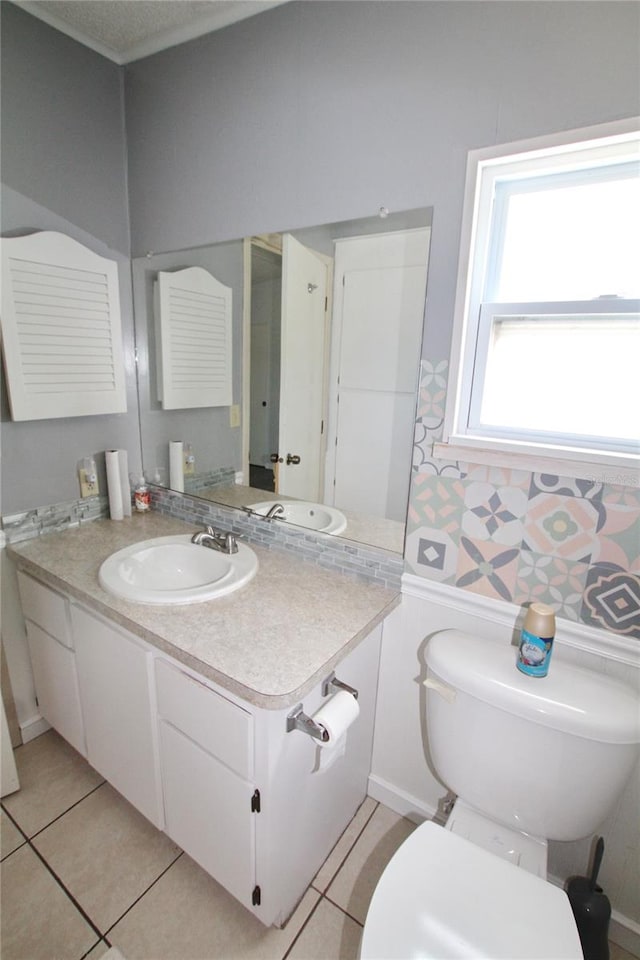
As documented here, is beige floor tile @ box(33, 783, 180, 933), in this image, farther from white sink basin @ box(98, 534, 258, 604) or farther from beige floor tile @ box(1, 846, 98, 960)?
white sink basin @ box(98, 534, 258, 604)

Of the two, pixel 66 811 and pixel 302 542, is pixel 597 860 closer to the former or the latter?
pixel 302 542

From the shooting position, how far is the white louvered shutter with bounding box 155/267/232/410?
1615mm

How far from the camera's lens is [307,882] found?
4.08 feet

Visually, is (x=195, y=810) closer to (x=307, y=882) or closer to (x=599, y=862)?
(x=307, y=882)

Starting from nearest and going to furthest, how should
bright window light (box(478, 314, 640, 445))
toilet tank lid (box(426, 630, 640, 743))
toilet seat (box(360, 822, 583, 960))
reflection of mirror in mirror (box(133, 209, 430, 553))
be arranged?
toilet seat (box(360, 822, 583, 960)), toilet tank lid (box(426, 630, 640, 743)), bright window light (box(478, 314, 640, 445)), reflection of mirror in mirror (box(133, 209, 430, 553))

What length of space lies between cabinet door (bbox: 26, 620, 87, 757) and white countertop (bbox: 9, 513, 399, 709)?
0.82 ft

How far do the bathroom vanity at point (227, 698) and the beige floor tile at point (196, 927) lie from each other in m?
0.08

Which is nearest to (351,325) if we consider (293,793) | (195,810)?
(293,793)

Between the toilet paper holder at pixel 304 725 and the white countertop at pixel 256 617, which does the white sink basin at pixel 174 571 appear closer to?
the white countertop at pixel 256 617

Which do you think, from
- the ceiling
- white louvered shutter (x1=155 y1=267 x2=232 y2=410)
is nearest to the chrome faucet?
white louvered shutter (x1=155 y1=267 x2=232 y2=410)

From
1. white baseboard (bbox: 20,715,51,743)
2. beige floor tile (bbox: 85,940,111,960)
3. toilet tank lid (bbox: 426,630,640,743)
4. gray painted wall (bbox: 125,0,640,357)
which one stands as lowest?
beige floor tile (bbox: 85,940,111,960)

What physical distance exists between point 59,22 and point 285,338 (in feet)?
3.93

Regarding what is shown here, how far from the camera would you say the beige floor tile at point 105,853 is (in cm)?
122

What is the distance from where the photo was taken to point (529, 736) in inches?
37.8
